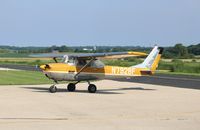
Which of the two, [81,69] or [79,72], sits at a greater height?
[81,69]

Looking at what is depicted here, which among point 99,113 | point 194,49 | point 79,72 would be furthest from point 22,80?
point 194,49

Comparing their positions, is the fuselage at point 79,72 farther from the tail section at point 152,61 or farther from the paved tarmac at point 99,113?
the paved tarmac at point 99,113

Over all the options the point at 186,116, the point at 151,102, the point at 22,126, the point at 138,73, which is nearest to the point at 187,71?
the point at 138,73

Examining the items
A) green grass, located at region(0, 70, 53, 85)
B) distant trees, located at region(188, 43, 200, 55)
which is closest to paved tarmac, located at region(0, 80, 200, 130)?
green grass, located at region(0, 70, 53, 85)

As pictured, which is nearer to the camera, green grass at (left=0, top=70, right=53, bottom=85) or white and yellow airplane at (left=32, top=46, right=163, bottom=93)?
white and yellow airplane at (left=32, top=46, right=163, bottom=93)

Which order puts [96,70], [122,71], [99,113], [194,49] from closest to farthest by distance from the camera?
[99,113], [96,70], [122,71], [194,49]

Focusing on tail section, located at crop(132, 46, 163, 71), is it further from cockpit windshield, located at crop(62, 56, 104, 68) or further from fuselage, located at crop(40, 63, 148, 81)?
cockpit windshield, located at crop(62, 56, 104, 68)

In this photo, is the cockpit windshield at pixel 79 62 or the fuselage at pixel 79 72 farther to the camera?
the cockpit windshield at pixel 79 62

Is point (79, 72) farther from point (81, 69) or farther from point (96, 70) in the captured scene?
point (96, 70)

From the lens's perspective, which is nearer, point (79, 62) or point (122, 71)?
point (79, 62)

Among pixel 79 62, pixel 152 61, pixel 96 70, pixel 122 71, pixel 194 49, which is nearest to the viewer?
pixel 79 62

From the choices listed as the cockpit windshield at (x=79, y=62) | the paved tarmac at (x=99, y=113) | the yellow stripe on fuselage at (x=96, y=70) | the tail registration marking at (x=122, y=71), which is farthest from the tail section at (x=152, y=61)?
the paved tarmac at (x=99, y=113)

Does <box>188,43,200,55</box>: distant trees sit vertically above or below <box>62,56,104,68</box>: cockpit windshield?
below

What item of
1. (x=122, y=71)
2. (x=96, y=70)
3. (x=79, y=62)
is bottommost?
(x=122, y=71)
